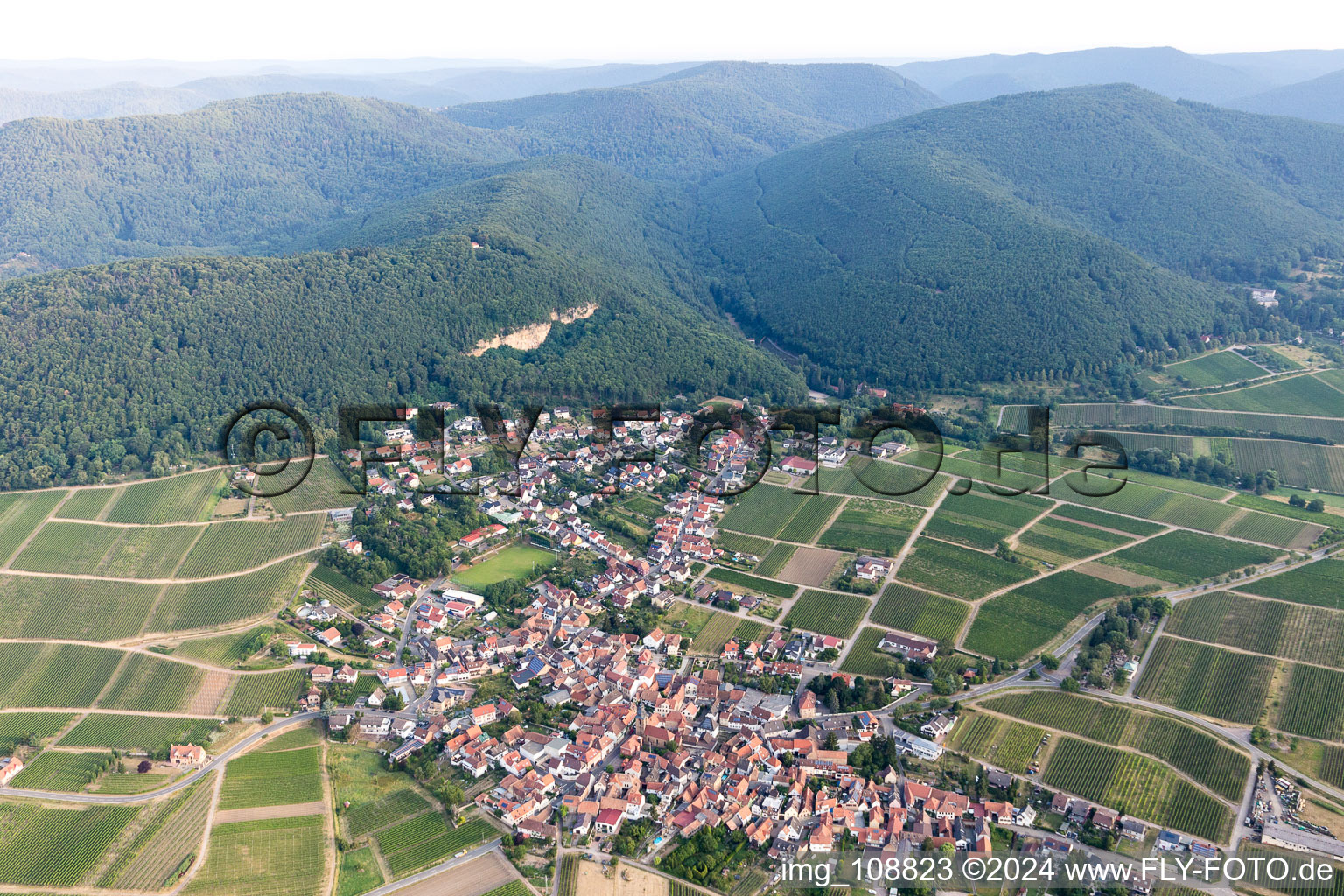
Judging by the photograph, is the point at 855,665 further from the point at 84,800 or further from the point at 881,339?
the point at 881,339

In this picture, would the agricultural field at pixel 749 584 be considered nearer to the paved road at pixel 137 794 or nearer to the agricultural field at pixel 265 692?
the agricultural field at pixel 265 692

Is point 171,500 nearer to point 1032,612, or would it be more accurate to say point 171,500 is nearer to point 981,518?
point 981,518

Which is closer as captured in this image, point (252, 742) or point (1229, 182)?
point (252, 742)

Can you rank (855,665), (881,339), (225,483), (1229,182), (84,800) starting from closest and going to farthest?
(84,800) < (855,665) < (225,483) < (881,339) < (1229,182)

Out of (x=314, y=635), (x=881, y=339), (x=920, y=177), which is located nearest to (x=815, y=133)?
(x=920, y=177)

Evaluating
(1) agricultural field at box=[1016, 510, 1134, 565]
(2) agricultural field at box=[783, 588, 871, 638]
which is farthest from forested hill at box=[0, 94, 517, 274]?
(1) agricultural field at box=[1016, 510, 1134, 565]

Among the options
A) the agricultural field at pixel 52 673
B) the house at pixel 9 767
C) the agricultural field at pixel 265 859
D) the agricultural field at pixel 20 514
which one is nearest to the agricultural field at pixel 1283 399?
the agricultural field at pixel 265 859

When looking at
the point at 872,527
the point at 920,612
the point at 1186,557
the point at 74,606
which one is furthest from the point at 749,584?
the point at 74,606
